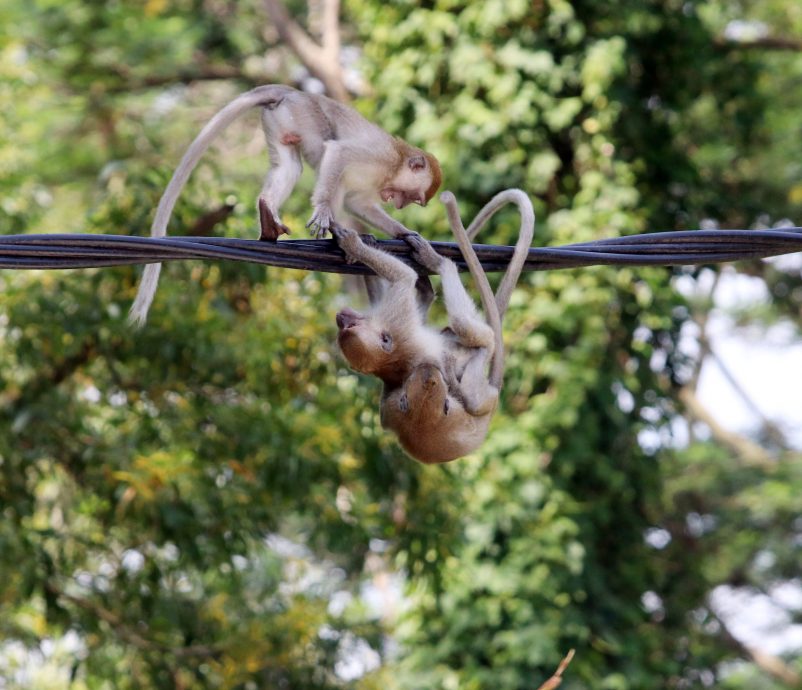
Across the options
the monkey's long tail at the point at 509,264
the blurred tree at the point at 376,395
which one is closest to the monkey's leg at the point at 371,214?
the monkey's long tail at the point at 509,264

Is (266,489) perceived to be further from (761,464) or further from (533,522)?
(761,464)

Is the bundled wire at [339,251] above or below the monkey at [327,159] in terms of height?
above

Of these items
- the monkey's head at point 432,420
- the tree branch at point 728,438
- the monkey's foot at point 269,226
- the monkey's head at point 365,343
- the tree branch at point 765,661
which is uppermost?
the monkey's foot at point 269,226

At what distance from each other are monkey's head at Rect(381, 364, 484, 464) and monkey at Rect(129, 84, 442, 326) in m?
0.45

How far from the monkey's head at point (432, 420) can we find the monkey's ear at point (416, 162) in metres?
0.84

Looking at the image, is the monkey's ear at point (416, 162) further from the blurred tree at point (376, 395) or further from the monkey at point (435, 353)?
the blurred tree at point (376, 395)

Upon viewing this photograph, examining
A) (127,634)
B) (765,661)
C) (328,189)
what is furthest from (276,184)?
(765,661)

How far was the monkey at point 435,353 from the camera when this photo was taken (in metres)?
3.95

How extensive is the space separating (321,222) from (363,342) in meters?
0.36

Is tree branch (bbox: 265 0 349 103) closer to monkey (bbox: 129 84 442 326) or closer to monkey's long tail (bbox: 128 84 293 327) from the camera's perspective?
monkey (bbox: 129 84 442 326)

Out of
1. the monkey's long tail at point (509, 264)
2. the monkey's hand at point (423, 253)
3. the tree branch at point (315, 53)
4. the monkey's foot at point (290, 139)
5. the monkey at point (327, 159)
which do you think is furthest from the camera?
the tree branch at point (315, 53)

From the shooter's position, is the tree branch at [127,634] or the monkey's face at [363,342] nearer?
the monkey's face at [363,342]

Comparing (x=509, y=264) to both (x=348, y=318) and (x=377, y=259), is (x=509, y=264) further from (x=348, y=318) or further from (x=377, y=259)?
(x=348, y=318)

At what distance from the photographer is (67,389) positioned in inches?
249
